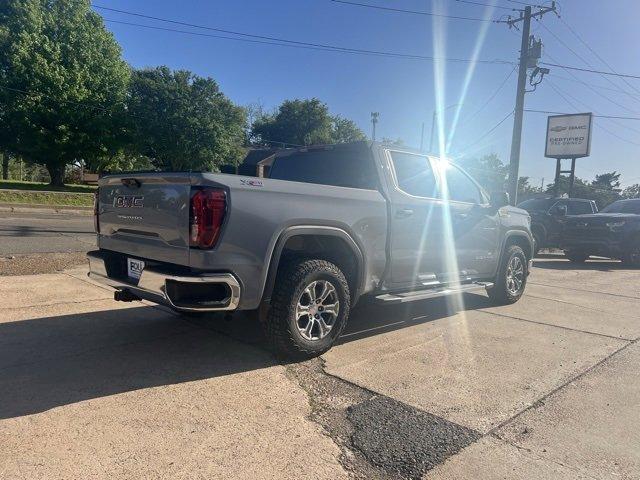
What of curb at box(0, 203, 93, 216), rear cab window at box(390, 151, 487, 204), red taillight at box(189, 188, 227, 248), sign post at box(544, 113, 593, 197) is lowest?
curb at box(0, 203, 93, 216)

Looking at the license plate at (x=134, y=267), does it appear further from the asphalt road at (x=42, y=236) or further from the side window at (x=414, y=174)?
the asphalt road at (x=42, y=236)

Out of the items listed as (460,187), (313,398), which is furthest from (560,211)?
(313,398)

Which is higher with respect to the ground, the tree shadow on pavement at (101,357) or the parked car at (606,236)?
the parked car at (606,236)

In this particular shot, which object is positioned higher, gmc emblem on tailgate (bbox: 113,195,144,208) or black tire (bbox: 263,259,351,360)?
gmc emblem on tailgate (bbox: 113,195,144,208)

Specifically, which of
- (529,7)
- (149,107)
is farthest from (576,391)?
(149,107)

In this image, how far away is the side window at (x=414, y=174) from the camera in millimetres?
4957

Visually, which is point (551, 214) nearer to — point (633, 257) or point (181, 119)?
point (633, 257)

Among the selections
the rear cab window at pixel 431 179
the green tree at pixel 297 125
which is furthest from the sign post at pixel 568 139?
the green tree at pixel 297 125

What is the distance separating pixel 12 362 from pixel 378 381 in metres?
2.85

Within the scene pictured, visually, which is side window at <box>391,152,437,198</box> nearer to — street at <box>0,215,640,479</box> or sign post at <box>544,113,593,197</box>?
street at <box>0,215,640,479</box>

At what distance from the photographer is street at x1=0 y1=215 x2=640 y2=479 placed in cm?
256

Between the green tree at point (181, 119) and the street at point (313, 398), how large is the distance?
27.8 m

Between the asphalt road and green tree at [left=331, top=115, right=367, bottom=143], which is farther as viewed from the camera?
green tree at [left=331, top=115, right=367, bottom=143]

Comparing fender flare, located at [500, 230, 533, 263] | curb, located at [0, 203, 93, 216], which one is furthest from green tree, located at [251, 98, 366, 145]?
fender flare, located at [500, 230, 533, 263]
